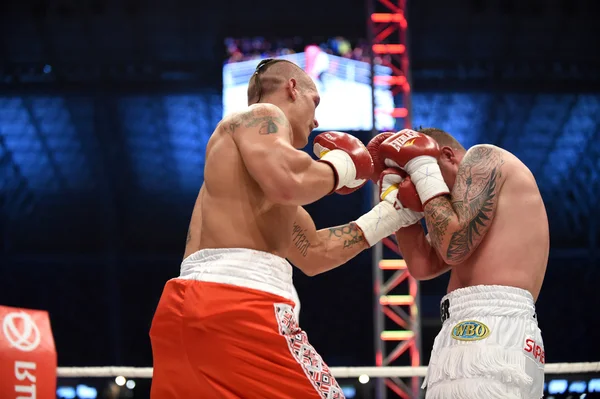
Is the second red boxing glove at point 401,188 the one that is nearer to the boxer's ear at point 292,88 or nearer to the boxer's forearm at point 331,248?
the boxer's forearm at point 331,248

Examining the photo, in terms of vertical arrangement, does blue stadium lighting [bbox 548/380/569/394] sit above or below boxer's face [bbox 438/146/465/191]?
below

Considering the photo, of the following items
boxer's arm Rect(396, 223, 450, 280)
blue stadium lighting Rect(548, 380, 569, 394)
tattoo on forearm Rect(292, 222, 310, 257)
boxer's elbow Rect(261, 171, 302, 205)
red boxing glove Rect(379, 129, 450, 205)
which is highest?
boxer's elbow Rect(261, 171, 302, 205)

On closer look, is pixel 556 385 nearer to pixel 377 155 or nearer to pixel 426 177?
pixel 377 155

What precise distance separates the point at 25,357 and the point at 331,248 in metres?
1.01

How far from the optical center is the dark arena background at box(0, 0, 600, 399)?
8.94 metres

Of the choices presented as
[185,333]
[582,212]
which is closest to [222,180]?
[185,333]

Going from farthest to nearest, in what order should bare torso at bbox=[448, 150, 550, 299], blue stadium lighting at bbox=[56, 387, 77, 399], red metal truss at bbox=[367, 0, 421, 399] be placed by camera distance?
1. blue stadium lighting at bbox=[56, 387, 77, 399]
2. red metal truss at bbox=[367, 0, 421, 399]
3. bare torso at bbox=[448, 150, 550, 299]

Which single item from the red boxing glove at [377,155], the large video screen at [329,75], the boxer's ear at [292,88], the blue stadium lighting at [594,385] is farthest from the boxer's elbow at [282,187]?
the large video screen at [329,75]

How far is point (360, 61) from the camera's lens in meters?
8.86

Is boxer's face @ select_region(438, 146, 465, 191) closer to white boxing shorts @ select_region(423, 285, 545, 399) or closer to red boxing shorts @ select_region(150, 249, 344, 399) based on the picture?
white boxing shorts @ select_region(423, 285, 545, 399)

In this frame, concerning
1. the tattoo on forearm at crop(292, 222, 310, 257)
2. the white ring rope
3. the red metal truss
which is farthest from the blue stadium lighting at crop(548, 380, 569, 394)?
the tattoo on forearm at crop(292, 222, 310, 257)

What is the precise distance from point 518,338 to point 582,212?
8139 mm

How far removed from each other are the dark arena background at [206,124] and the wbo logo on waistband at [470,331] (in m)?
6.74

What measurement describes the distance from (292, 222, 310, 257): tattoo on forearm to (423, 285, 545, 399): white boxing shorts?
0.53 metres
